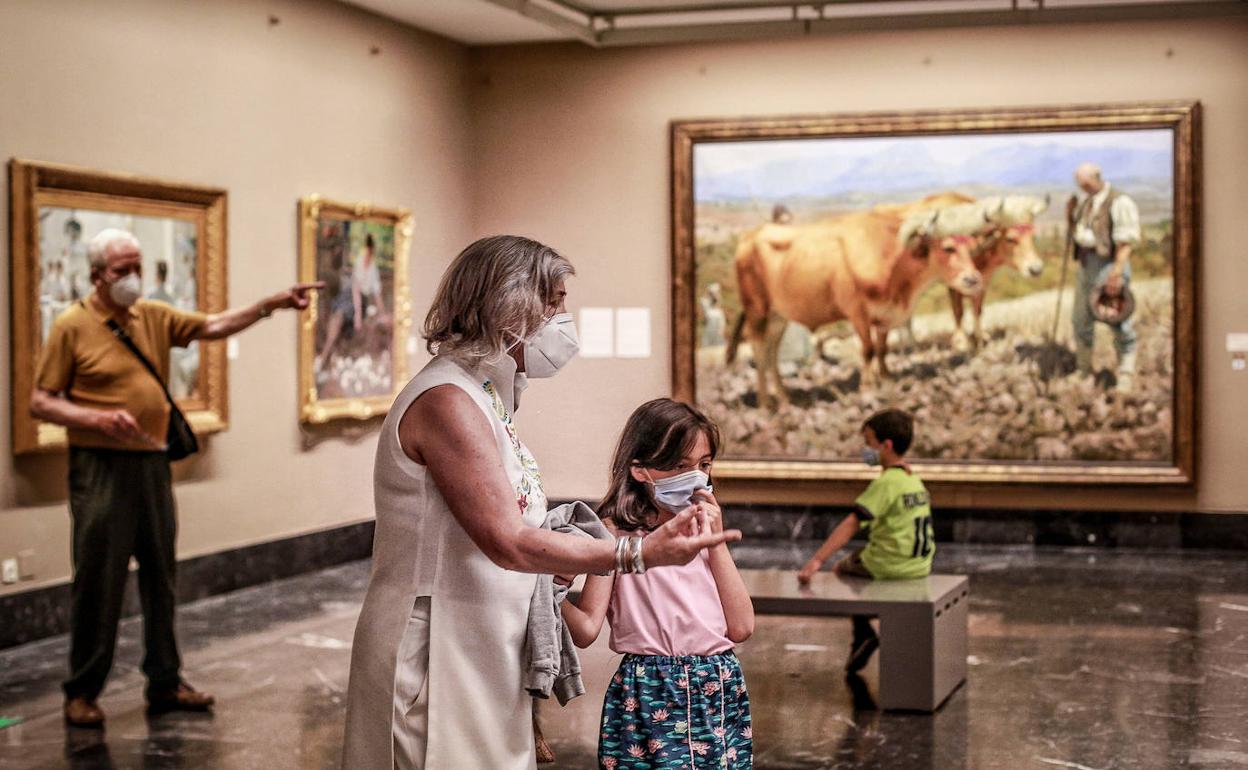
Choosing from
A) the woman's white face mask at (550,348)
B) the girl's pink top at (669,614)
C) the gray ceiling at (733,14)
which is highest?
the gray ceiling at (733,14)

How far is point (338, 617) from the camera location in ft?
36.3

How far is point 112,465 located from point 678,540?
223 inches

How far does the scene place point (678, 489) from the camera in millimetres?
4172

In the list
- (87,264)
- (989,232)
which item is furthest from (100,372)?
(989,232)

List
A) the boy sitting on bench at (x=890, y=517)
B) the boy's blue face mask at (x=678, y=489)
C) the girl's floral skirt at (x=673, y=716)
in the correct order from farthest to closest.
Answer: the boy sitting on bench at (x=890, y=517) < the girl's floral skirt at (x=673, y=716) < the boy's blue face mask at (x=678, y=489)

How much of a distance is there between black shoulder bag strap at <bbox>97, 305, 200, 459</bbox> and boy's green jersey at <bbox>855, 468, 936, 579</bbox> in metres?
3.56

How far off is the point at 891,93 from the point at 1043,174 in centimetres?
162

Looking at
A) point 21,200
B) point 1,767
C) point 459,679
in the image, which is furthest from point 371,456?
point 459,679

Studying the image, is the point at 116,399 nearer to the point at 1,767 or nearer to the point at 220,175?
the point at 1,767

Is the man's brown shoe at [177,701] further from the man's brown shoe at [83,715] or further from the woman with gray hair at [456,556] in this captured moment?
the woman with gray hair at [456,556]

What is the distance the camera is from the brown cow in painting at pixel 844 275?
1490 centimetres

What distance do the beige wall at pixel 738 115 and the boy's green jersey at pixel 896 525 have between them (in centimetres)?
622

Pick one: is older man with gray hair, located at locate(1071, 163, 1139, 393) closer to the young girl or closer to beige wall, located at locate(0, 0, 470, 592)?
beige wall, located at locate(0, 0, 470, 592)

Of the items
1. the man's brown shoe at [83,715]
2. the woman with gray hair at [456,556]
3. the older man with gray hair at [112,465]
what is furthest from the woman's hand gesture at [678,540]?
the man's brown shoe at [83,715]
